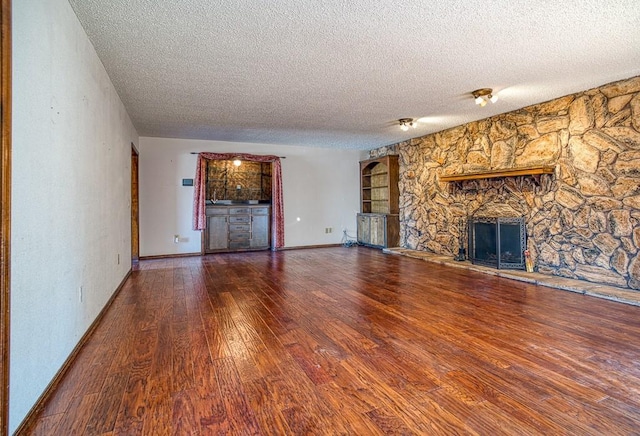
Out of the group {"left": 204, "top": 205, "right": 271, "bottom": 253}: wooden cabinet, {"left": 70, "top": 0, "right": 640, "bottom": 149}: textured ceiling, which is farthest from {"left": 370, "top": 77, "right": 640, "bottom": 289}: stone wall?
{"left": 204, "top": 205, "right": 271, "bottom": 253}: wooden cabinet

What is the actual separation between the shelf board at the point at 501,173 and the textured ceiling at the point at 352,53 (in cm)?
88

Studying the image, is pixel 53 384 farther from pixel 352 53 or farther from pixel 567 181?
pixel 567 181

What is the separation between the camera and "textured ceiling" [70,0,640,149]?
233cm

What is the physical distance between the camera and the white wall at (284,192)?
6.48 metres

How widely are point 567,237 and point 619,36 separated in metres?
2.44

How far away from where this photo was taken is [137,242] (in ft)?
20.4

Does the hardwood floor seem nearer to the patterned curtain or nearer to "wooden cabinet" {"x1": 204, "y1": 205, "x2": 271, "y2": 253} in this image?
the patterned curtain

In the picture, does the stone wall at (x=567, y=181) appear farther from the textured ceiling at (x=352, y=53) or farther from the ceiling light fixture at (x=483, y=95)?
the ceiling light fixture at (x=483, y=95)

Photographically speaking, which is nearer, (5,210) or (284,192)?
(5,210)

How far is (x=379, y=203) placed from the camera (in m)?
8.20

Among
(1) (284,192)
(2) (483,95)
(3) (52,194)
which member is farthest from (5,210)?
(1) (284,192)

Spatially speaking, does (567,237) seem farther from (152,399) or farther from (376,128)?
(152,399)

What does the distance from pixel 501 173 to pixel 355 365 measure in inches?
155

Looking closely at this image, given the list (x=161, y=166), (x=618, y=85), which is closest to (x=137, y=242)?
(x=161, y=166)
